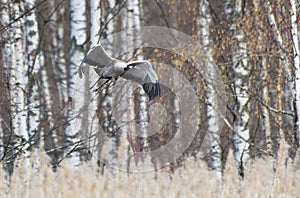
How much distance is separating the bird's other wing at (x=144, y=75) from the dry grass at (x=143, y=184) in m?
0.72

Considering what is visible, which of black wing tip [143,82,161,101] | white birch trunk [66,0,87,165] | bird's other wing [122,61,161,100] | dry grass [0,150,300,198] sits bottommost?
dry grass [0,150,300,198]

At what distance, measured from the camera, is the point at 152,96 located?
596 centimetres

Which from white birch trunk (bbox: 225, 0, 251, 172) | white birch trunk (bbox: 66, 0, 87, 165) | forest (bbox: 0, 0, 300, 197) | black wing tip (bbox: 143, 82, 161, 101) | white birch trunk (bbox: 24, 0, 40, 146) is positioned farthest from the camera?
white birch trunk (bbox: 225, 0, 251, 172)

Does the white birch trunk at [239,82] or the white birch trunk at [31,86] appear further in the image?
the white birch trunk at [239,82]

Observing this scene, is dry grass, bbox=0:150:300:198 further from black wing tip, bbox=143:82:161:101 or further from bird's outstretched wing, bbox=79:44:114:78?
bird's outstretched wing, bbox=79:44:114:78

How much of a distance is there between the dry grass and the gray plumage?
754 millimetres

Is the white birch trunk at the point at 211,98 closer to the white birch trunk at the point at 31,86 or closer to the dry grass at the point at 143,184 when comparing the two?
the white birch trunk at the point at 31,86

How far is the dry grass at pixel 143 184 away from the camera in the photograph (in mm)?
4656

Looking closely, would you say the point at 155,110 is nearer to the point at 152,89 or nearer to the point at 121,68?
the point at 152,89

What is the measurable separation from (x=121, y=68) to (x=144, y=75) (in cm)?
30

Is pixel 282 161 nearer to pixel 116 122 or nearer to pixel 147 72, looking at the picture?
pixel 147 72

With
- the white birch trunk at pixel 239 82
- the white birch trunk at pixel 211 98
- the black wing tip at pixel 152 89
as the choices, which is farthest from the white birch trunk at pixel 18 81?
the white birch trunk at pixel 239 82

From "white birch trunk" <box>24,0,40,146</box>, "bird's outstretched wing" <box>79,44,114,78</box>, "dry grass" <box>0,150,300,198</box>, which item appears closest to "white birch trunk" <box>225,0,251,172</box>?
"white birch trunk" <box>24,0,40,146</box>

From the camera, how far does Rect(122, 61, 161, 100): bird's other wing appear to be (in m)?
5.65
